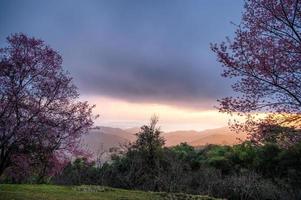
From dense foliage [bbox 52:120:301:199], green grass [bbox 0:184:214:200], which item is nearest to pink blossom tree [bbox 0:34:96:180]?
green grass [bbox 0:184:214:200]

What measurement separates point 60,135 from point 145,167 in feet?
52.9

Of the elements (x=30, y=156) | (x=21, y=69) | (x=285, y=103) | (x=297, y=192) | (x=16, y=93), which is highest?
(x=21, y=69)

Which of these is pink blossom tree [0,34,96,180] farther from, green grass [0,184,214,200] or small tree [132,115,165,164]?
small tree [132,115,165,164]

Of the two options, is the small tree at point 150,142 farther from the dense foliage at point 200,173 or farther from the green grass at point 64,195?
the green grass at point 64,195

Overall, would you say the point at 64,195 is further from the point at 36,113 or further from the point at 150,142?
the point at 150,142

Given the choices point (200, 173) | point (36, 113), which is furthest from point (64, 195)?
point (200, 173)

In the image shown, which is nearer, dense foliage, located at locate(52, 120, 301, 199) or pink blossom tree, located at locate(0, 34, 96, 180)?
pink blossom tree, located at locate(0, 34, 96, 180)

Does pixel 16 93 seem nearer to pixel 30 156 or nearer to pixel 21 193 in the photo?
pixel 30 156

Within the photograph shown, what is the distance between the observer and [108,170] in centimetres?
3011

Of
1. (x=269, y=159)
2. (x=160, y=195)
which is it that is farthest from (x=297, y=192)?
(x=160, y=195)

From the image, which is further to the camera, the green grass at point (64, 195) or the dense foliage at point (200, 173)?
Result: the dense foliage at point (200, 173)

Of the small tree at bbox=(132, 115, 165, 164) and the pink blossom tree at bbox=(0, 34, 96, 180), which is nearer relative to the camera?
the pink blossom tree at bbox=(0, 34, 96, 180)

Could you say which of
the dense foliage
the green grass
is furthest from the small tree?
the green grass

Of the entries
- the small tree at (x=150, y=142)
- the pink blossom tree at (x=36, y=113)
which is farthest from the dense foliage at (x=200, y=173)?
the pink blossom tree at (x=36, y=113)
